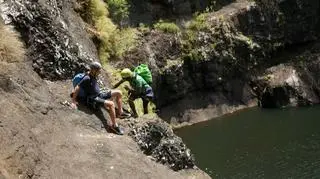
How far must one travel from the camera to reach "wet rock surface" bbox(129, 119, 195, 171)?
16.6m

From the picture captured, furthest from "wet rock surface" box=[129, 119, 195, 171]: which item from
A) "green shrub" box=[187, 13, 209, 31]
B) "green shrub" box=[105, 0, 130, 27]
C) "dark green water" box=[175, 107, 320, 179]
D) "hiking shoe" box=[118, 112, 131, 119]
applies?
"green shrub" box=[187, 13, 209, 31]

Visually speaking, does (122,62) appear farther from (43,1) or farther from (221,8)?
(43,1)

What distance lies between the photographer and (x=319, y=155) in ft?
91.0

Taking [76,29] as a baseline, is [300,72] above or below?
below

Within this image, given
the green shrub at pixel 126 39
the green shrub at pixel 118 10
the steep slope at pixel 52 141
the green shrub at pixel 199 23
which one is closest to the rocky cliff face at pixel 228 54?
the green shrub at pixel 199 23

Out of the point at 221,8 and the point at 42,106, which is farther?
the point at 221,8

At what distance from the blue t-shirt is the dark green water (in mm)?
12372

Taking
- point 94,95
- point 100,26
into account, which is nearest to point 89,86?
point 94,95

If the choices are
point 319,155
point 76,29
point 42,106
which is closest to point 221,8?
point 319,155

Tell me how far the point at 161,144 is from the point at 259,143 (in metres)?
16.0

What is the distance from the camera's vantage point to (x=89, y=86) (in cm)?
1576

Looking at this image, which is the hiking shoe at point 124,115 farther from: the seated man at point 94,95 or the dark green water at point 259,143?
the dark green water at point 259,143

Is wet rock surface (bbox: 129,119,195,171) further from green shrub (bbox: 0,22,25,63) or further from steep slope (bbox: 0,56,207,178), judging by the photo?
green shrub (bbox: 0,22,25,63)

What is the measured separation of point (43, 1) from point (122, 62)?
16742 millimetres
